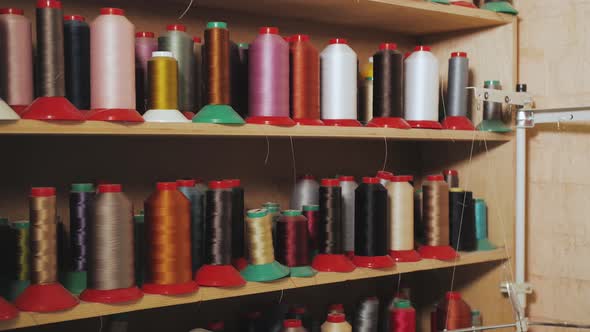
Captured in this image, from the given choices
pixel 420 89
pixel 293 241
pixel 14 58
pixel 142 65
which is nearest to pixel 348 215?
pixel 293 241

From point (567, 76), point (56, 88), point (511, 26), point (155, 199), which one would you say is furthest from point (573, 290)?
point (56, 88)

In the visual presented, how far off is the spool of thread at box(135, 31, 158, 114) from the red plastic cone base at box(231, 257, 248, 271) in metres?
0.45

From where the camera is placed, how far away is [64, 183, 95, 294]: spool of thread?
142cm

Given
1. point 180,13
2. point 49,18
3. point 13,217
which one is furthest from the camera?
point 180,13

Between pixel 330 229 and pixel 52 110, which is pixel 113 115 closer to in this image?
pixel 52 110

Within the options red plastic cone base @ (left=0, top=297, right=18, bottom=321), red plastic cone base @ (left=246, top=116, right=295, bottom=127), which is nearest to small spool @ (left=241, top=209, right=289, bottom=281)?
red plastic cone base @ (left=246, top=116, right=295, bottom=127)

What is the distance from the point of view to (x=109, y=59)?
4.61 feet

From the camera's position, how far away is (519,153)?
1995 millimetres

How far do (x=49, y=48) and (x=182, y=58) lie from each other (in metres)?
0.33

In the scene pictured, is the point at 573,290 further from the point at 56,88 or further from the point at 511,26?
the point at 56,88

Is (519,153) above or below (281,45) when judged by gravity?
below

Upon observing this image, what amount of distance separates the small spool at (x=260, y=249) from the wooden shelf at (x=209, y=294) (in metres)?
0.03

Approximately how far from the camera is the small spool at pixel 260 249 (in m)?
1.59

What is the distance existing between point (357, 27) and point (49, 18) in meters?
1.14
